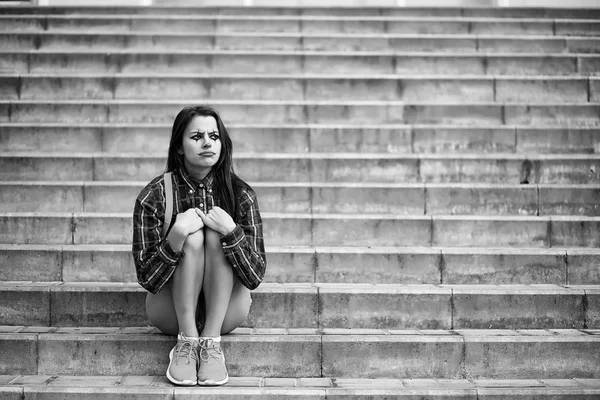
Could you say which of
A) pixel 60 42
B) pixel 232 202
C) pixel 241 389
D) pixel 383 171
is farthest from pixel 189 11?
pixel 241 389

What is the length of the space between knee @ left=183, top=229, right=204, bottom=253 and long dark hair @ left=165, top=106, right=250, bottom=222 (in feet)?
0.99

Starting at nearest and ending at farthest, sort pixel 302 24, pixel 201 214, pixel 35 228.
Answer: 1. pixel 201 214
2. pixel 35 228
3. pixel 302 24

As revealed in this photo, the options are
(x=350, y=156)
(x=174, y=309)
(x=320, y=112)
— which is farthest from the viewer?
(x=320, y=112)

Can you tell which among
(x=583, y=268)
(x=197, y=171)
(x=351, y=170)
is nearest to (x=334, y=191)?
(x=351, y=170)

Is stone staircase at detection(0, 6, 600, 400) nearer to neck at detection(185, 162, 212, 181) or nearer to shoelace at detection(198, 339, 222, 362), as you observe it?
shoelace at detection(198, 339, 222, 362)

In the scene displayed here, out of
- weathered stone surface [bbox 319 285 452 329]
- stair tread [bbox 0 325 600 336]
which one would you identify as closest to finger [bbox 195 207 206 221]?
stair tread [bbox 0 325 600 336]

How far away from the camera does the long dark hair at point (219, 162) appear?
3.42m

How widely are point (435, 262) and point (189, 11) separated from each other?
5032 millimetres

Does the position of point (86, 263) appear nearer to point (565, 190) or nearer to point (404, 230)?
point (404, 230)

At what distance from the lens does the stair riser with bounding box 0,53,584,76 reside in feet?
21.2

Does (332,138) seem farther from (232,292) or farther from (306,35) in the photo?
(232,292)

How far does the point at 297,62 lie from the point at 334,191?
2.27 meters

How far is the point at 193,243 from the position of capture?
3166 mm

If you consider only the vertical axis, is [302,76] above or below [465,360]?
above
